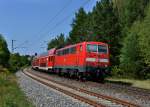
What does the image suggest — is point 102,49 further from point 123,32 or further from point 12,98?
point 123,32

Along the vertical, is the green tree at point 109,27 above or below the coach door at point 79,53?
above

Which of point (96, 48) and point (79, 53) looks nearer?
point (96, 48)

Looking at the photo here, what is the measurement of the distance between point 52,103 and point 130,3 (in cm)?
4131

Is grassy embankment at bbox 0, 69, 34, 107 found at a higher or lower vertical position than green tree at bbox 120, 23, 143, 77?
lower

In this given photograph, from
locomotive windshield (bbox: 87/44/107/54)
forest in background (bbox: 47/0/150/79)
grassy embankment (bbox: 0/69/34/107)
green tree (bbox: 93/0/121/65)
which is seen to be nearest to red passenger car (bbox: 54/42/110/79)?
locomotive windshield (bbox: 87/44/107/54)

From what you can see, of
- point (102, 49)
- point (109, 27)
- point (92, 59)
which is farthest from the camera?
point (109, 27)

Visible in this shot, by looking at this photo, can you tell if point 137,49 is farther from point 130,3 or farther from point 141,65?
point 130,3

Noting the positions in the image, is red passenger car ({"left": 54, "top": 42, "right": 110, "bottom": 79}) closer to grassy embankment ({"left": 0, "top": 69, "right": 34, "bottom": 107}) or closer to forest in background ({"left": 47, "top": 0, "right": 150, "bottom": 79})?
grassy embankment ({"left": 0, "top": 69, "right": 34, "bottom": 107})

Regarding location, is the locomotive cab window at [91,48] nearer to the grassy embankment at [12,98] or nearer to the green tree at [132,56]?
the grassy embankment at [12,98]

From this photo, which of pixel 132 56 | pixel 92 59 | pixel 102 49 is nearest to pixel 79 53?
pixel 92 59

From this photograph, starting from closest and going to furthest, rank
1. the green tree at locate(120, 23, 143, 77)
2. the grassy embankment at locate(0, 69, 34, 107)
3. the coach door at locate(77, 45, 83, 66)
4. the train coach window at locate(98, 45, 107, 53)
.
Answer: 1. the grassy embankment at locate(0, 69, 34, 107)
2. the train coach window at locate(98, 45, 107, 53)
3. the coach door at locate(77, 45, 83, 66)
4. the green tree at locate(120, 23, 143, 77)

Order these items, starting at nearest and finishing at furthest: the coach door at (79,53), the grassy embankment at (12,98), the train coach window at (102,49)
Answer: the grassy embankment at (12,98) → the train coach window at (102,49) → the coach door at (79,53)

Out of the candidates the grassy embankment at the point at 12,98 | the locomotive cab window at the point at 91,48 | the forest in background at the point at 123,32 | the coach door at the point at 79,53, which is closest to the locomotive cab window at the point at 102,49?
the locomotive cab window at the point at 91,48

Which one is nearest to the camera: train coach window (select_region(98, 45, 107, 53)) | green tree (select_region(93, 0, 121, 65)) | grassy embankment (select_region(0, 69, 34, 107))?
grassy embankment (select_region(0, 69, 34, 107))
